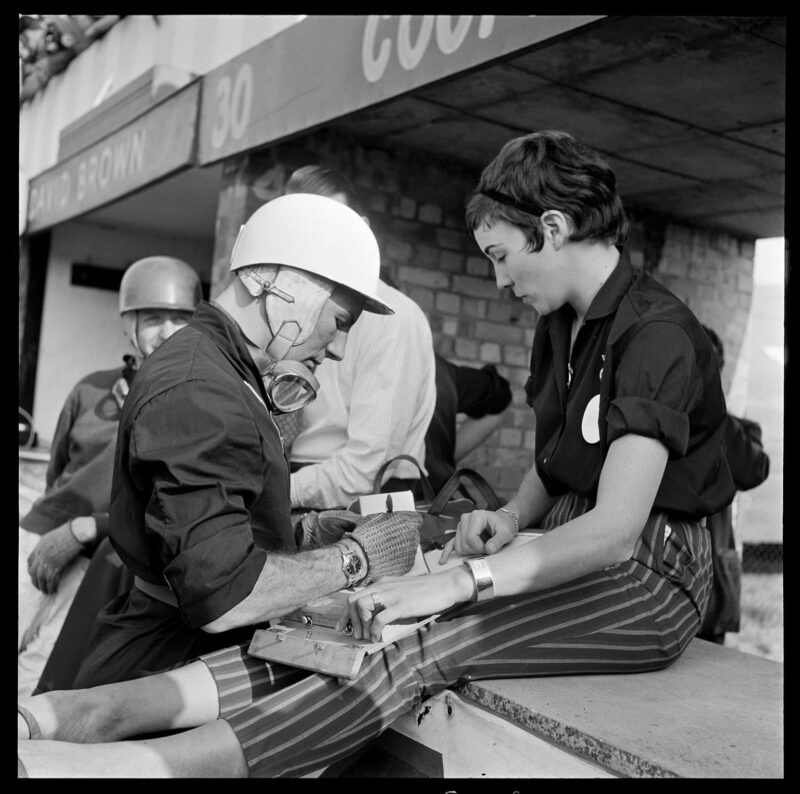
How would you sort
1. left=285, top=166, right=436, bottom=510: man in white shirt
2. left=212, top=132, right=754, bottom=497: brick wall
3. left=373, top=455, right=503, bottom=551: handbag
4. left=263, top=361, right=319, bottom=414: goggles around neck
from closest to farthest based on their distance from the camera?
1. left=263, top=361, right=319, bottom=414: goggles around neck
2. left=373, top=455, right=503, bottom=551: handbag
3. left=285, top=166, right=436, bottom=510: man in white shirt
4. left=212, top=132, right=754, bottom=497: brick wall

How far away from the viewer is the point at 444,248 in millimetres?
6453

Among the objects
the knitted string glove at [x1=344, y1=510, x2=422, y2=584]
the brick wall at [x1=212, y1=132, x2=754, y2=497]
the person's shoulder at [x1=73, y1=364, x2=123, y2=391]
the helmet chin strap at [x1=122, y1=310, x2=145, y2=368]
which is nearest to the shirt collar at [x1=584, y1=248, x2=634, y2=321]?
the knitted string glove at [x1=344, y1=510, x2=422, y2=584]

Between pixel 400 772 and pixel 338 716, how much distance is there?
1.32ft

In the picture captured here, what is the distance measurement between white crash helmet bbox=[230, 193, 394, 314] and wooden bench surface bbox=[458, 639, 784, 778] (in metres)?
0.97

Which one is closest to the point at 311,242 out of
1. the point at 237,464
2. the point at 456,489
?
the point at 237,464

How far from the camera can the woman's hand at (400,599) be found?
186 cm

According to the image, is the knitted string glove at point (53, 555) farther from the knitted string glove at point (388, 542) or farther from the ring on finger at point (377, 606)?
the ring on finger at point (377, 606)

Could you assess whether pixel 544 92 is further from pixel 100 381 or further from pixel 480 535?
pixel 480 535

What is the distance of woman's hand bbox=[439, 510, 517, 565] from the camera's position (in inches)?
92.9

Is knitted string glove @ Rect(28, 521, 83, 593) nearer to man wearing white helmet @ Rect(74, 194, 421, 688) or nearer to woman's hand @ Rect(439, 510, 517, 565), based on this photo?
man wearing white helmet @ Rect(74, 194, 421, 688)

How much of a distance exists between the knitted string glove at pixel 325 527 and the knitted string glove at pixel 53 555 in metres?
1.40

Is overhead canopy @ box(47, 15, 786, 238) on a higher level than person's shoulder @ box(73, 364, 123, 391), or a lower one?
higher

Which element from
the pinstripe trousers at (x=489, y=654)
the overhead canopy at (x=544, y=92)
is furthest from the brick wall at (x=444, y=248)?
the pinstripe trousers at (x=489, y=654)

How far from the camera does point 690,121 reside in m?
5.04
